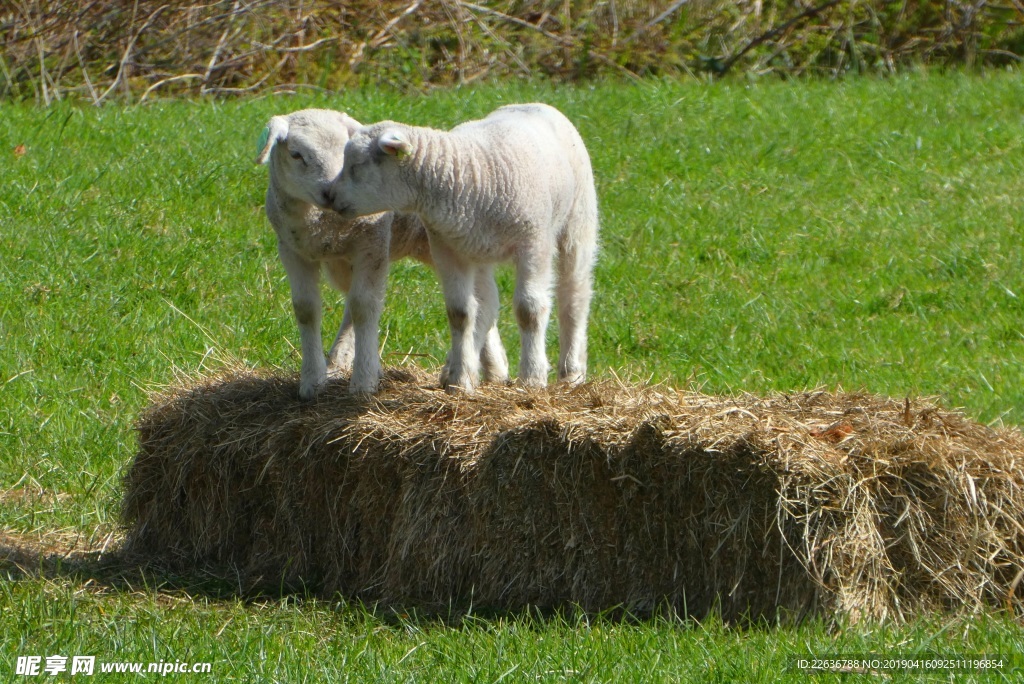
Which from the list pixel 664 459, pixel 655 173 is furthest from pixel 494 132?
pixel 655 173

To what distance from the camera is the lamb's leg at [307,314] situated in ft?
18.6

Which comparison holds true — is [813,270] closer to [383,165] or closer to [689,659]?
[383,165]

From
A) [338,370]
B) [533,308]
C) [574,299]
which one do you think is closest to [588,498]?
[533,308]

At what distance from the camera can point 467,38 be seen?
1473cm

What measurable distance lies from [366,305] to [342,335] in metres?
0.62

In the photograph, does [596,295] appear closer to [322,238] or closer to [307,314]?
[307,314]

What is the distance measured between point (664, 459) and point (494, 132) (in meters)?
1.63

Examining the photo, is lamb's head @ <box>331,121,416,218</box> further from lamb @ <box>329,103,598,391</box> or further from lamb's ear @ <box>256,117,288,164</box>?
lamb's ear @ <box>256,117,288,164</box>

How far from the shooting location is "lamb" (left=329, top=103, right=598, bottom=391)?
17.2 ft

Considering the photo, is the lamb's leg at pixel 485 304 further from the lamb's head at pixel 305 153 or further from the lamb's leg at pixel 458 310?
the lamb's head at pixel 305 153

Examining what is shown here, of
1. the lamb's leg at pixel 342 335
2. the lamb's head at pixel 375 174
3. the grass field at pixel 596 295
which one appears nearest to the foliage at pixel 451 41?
the grass field at pixel 596 295

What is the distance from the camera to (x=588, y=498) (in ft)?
16.3

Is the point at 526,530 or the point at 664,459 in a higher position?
the point at 664,459

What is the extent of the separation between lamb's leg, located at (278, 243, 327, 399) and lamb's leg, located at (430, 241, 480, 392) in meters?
0.52
